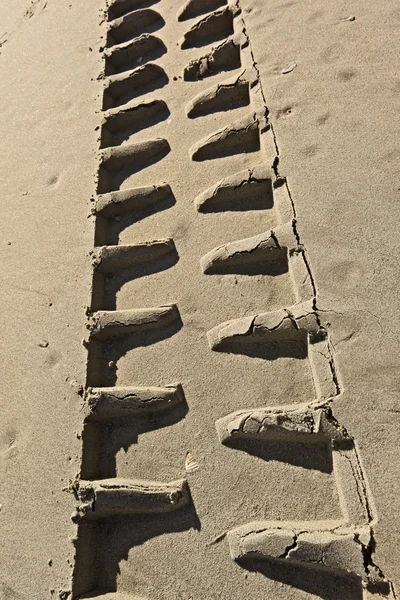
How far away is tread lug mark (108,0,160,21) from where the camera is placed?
12.6ft

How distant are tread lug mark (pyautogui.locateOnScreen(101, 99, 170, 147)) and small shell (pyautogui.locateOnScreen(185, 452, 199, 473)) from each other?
206cm

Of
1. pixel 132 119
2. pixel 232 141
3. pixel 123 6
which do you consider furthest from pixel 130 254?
pixel 123 6

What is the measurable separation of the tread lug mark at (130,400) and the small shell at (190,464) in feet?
0.77

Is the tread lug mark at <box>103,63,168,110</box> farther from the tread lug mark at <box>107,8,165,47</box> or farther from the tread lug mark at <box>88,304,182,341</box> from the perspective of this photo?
the tread lug mark at <box>88,304,182,341</box>

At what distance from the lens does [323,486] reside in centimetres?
183

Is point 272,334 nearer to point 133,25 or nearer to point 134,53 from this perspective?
point 134,53

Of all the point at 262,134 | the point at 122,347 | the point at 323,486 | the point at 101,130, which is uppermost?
the point at 101,130

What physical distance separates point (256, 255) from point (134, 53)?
2100 millimetres

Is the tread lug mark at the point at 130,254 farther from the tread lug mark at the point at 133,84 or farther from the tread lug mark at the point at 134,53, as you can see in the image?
the tread lug mark at the point at 134,53

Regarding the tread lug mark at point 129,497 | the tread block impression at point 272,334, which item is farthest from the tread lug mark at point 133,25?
the tread lug mark at point 129,497

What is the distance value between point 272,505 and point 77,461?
864mm

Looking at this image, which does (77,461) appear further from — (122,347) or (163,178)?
(163,178)

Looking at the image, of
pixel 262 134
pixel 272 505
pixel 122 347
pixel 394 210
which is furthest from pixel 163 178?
pixel 272 505

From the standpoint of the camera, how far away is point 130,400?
7.20ft
